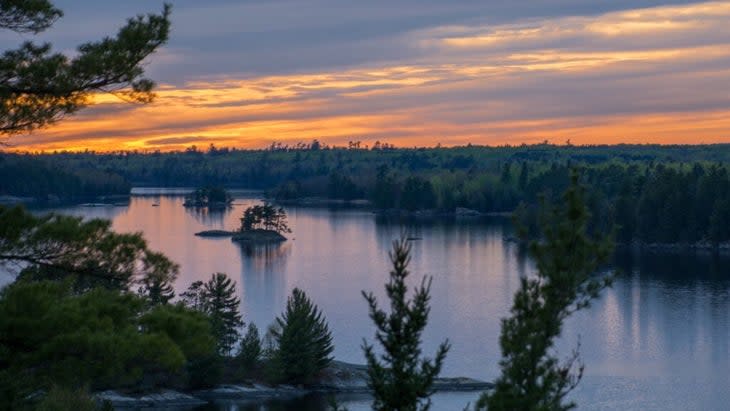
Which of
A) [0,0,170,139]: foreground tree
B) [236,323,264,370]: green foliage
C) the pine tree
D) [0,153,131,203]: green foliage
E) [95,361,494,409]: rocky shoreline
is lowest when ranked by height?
[95,361,494,409]: rocky shoreline

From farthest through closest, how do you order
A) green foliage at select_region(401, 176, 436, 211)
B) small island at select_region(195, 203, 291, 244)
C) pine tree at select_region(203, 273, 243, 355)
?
green foliage at select_region(401, 176, 436, 211)
small island at select_region(195, 203, 291, 244)
pine tree at select_region(203, 273, 243, 355)

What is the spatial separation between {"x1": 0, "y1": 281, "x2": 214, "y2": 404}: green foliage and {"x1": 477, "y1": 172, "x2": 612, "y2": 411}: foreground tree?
9.72 ft

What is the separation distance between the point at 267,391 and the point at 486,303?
18.4m

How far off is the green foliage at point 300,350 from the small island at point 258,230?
4681 cm

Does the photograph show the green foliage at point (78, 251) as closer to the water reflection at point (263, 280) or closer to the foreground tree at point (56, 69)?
the foreground tree at point (56, 69)

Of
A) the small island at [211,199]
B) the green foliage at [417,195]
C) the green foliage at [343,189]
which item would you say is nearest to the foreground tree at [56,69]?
the green foliage at [417,195]

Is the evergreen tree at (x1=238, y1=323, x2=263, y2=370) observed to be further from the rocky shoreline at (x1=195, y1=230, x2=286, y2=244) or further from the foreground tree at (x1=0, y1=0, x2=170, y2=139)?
the rocky shoreline at (x1=195, y1=230, x2=286, y2=244)

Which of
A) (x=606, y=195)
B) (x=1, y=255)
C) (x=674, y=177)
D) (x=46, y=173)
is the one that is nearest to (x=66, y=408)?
(x=1, y=255)

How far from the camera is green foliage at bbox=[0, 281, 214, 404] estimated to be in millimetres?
9219

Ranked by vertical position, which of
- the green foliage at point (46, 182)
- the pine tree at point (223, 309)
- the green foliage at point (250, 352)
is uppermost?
the green foliage at point (46, 182)

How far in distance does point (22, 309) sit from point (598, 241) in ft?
15.8

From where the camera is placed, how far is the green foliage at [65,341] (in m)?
9.22

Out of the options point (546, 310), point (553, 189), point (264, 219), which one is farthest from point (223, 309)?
point (553, 189)

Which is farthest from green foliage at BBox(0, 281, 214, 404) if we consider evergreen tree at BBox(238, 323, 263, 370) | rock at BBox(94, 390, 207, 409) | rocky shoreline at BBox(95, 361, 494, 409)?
evergreen tree at BBox(238, 323, 263, 370)
